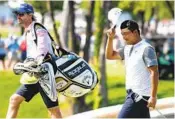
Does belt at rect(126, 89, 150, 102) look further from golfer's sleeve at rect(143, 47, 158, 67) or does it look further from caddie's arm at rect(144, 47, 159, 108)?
golfer's sleeve at rect(143, 47, 158, 67)

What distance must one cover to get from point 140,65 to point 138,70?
49 millimetres

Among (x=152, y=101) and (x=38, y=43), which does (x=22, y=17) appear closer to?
(x=38, y=43)

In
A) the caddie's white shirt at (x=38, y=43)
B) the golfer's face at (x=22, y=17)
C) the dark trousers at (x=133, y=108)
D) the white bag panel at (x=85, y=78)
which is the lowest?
the dark trousers at (x=133, y=108)

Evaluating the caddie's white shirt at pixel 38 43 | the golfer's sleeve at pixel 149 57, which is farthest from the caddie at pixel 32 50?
the golfer's sleeve at pixel 149 57

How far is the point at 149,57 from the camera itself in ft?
16.6

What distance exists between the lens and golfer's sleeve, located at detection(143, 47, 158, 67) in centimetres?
505

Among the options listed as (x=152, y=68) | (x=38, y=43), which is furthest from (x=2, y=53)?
(x=152, y=68)

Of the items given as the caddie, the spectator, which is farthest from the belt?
the spectator

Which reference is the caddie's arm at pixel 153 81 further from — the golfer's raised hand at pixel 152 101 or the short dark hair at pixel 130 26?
A: the short dark hair at pixel 130 26

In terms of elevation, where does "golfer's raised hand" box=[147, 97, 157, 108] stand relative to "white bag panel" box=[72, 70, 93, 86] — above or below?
below

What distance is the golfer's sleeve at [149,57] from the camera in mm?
5047

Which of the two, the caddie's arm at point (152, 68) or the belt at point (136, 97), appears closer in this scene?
the caddie's arm at point (152, 68)

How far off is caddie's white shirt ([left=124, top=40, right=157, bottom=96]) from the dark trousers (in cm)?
7

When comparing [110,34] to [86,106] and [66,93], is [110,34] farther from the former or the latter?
[86,106]
